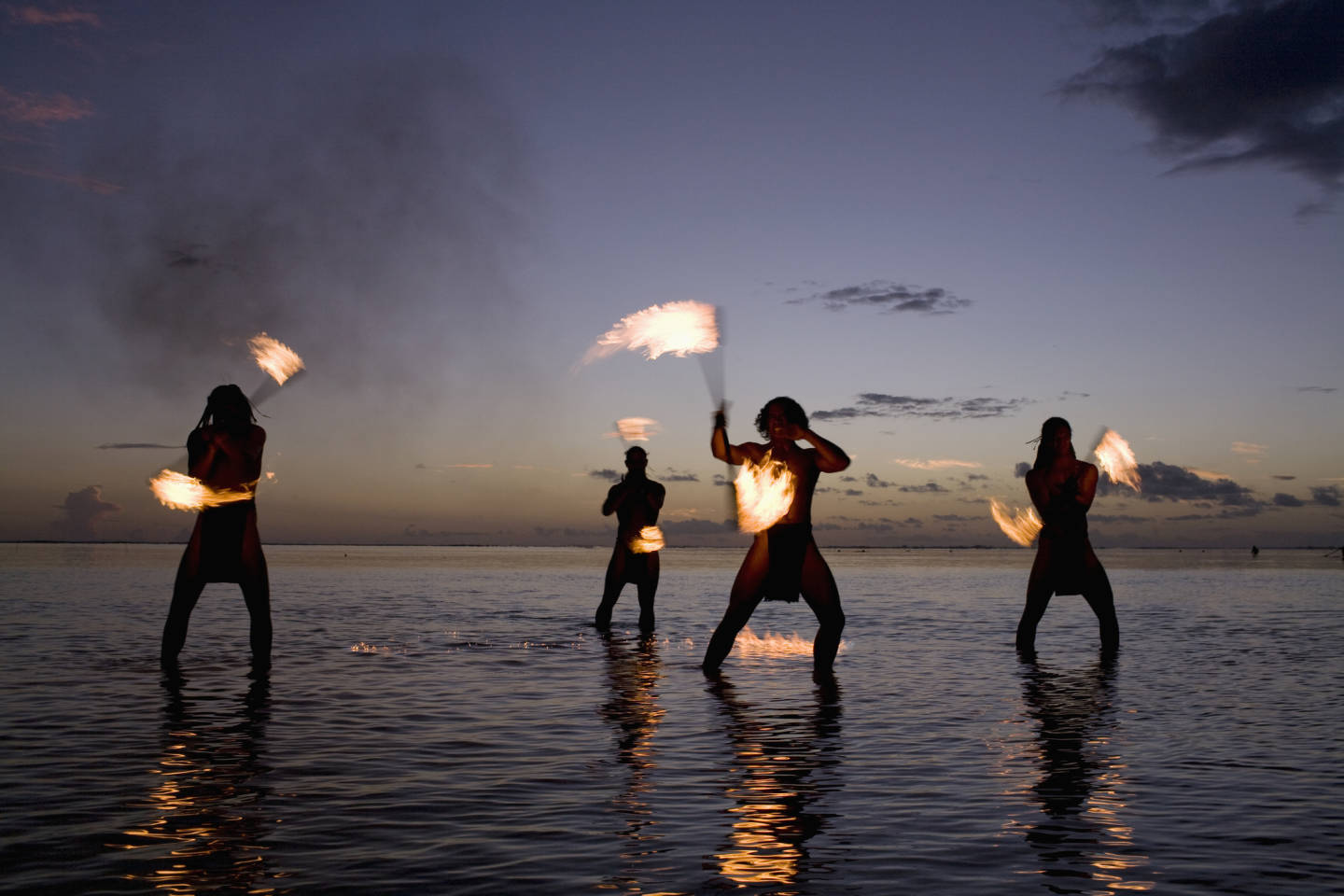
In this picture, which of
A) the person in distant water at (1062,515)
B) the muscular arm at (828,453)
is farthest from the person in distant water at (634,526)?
the muscular arm at (828,453)

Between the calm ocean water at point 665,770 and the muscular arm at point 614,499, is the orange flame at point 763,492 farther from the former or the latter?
the muscular arm at point 614,499

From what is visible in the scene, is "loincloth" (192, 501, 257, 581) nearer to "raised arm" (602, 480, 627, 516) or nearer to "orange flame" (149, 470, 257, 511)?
"orange flame" (149, 470, 257, 511)

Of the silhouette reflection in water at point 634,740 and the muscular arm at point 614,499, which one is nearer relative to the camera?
the silhouette reflection in water at point 634,740

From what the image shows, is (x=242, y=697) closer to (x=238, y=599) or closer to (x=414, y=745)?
(x=414, y=745)

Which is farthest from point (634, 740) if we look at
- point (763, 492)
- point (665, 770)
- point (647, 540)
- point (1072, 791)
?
point (647, 540)

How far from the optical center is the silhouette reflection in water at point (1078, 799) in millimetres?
4688

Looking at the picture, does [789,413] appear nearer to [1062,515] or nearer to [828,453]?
[828,453]

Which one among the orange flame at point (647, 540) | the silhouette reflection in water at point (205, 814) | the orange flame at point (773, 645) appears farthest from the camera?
the orange flame at point (647, 540)

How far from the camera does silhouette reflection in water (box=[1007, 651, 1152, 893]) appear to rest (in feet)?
15.4

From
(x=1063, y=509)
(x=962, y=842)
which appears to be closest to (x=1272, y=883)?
(x=962, y=842)

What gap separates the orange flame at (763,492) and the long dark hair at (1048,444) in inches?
186

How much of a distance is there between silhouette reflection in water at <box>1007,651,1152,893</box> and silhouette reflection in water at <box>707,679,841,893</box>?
101 centimetres

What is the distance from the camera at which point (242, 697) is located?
385 inches

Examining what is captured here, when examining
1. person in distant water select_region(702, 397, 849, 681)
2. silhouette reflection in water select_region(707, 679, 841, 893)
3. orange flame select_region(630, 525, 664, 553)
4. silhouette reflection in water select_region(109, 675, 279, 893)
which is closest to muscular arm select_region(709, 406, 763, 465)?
person in distant water select_region(702, 397, 849, 681)
